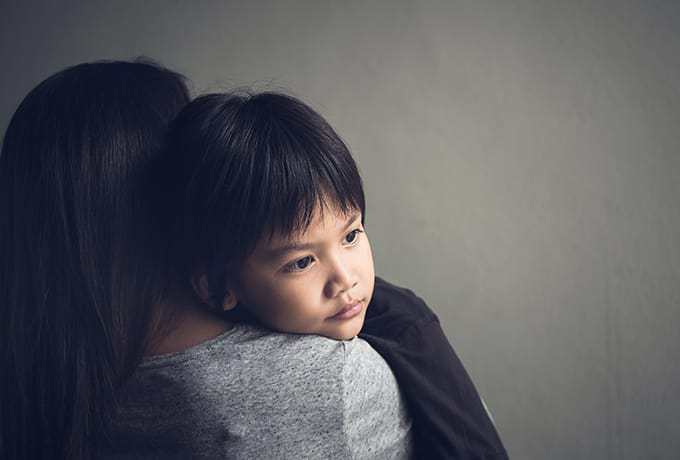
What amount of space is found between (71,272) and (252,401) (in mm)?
298

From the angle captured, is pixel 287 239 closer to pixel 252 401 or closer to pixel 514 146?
pixel 252 401

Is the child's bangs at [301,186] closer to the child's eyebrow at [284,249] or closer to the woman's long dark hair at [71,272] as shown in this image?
the child's eyebrow at [284,249]

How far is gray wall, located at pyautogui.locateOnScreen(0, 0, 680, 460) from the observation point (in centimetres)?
131

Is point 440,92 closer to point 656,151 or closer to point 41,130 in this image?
→ point 656,151

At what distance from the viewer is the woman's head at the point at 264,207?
74 centimetres

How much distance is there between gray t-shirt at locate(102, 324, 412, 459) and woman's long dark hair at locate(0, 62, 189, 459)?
0.18 feet

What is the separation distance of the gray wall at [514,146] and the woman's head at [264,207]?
0.63 meters

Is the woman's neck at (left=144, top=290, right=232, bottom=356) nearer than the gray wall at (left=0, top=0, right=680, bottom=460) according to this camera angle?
Yes

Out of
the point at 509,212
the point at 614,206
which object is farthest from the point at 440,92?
the point at 614,206

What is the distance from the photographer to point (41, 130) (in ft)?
2.57

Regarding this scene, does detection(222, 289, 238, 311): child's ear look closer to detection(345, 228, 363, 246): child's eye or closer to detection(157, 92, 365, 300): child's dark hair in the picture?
detection(157, 92, 365, 300): child's dark hair

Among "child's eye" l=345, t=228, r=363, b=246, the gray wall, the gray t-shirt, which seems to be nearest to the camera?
the gray t-shirt

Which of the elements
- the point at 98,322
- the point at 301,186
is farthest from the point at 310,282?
the point at 98,322

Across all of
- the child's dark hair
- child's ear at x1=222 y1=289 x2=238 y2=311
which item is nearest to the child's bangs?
the child's dark hair
